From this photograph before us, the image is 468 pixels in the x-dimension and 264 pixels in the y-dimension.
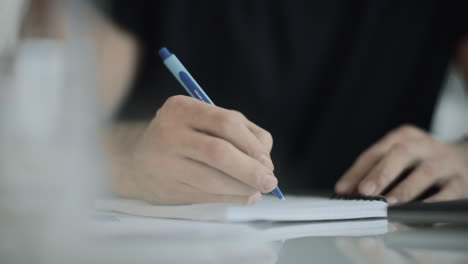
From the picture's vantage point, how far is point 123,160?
0.40m

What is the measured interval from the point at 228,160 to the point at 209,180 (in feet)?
0.09

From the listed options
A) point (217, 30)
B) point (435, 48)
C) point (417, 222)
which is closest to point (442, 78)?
point (435, 48)

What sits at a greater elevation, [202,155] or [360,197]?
[202,155]

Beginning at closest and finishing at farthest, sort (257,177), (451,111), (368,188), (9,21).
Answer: (257,177) → (368,188) → (9,21) → (451,111)

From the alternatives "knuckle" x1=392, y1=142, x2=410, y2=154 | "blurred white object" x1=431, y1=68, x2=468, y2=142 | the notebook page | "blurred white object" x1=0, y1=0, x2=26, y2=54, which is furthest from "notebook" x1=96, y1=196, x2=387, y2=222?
"blurred white object" x1=431, y1=68, x2=468, y2=142

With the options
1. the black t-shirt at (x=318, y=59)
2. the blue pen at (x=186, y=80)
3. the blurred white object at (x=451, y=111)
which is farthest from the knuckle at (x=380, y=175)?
the blurred white object at (x=451, y=111)

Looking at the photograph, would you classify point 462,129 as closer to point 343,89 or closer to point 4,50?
point 343,89

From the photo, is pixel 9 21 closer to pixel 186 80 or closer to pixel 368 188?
pixel 186 80

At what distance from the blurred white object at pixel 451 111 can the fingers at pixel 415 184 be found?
299mm

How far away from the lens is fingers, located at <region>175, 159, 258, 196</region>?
319mm

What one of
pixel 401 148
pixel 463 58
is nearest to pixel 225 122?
pixel 401 148

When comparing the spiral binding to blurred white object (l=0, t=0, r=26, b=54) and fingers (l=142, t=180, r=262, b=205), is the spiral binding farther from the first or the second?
blurred white object (l=0, t=0, r=26, b=54)

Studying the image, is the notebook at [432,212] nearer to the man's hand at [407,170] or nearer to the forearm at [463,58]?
the man's hand at [407,170]

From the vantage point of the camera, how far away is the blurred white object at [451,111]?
2.53 feet
